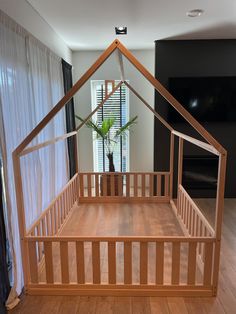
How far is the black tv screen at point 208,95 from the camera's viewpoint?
429cm

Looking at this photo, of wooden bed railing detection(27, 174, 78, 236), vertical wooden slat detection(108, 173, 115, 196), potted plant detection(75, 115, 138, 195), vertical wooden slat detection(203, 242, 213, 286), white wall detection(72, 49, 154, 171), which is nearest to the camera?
vertical wooden slat detection(203, 242, 213, 286)

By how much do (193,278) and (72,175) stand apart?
2520 millimetres

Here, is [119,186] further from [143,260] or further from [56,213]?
[143,260]

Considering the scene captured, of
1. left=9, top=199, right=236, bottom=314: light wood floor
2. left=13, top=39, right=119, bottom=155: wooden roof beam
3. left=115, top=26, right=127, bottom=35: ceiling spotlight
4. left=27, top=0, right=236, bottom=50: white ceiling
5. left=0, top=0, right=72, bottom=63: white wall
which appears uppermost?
left=27, top=0, right=236, bottom=50: white ceiling

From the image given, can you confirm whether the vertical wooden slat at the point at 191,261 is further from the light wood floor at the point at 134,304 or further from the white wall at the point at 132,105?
the white wall at the point at 132,105

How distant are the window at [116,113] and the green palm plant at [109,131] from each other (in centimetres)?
10

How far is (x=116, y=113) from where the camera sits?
16.9ft

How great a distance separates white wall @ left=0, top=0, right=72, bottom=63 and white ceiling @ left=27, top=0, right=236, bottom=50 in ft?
0.21

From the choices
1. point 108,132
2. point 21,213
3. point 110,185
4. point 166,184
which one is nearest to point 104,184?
point 110,185

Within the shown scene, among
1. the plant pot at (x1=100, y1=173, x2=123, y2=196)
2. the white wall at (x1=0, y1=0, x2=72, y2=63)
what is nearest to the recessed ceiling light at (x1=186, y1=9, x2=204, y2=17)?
the white wall at (x1=0, y1=0, x2=72, y2=63)

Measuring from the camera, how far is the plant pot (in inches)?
166

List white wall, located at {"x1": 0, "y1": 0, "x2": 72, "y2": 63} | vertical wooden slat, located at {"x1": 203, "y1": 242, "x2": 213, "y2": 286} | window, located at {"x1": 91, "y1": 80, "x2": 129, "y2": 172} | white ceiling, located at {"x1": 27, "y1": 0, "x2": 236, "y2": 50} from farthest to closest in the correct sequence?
window, located at {"x1": 91, "y1": 80, "x2": 129, "y2": 172}, white ceiling, located at {"x1": 27, "y1": 0, "x2": 236, "y2": 50}, white wall, located at {"x1": 0, "y1": 0, "x2": 72, "y2": 63}, vertical wooden slat, located at {"x1": 203, "y1": 242, "x2": 213, "y2": 286}

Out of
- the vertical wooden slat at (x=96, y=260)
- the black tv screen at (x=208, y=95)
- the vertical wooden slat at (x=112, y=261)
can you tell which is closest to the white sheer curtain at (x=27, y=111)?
the vertical wooden slat at (x=96, y=260)

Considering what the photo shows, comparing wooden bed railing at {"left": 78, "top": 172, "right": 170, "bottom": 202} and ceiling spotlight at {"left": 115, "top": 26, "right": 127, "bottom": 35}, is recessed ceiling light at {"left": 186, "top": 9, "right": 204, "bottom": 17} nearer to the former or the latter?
ceiling spotlight at {"left": 115, "top": 26, "right": 127, "bottom": 35}
